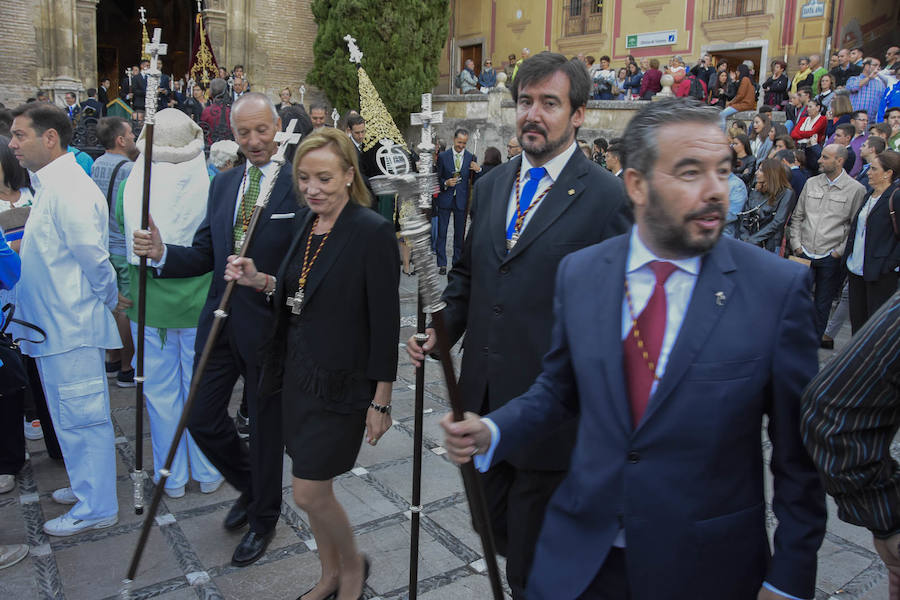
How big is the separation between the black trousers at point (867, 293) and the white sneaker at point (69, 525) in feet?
20.3

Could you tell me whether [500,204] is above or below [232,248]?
above

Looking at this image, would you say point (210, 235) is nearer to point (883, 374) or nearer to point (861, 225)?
point (883, 374)

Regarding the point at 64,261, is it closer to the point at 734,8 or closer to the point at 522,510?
the point at 522,510

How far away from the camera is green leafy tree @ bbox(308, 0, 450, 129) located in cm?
2239

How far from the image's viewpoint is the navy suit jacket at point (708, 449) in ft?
5.57

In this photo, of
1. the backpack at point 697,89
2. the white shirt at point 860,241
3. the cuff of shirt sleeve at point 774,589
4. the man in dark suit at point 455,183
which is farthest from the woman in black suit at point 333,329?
the backpack at point 697,89

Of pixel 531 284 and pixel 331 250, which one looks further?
pixel 331 250

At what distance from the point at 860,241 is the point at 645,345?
6.27 meters

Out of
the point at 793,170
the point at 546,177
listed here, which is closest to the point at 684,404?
the point at 546,177

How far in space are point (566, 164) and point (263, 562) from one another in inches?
89.9

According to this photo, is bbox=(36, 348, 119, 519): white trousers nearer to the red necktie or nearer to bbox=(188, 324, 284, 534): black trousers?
bbox=(188, 324, 284, 534): black trousers

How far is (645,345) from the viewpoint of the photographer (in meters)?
1.83

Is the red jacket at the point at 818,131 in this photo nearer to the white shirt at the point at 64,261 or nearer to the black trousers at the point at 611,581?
the white shirt at the point at 64,261

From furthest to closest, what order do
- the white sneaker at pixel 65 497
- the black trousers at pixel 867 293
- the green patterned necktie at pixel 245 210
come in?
1. the black trousers at pixel 867 293
2. the white sneaker at pixel 65 497
3. the green patterned necktie at pixel 245 210
